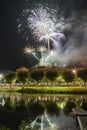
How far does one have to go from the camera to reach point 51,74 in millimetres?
104375

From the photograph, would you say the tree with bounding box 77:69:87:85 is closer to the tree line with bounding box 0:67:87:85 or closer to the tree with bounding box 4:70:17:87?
the tree line with bounding box 0:67:87:85

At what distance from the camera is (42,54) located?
11900 cm

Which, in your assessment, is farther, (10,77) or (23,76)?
(10,77)

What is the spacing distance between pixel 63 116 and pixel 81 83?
64916mm

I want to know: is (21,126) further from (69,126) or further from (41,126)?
(69,126)

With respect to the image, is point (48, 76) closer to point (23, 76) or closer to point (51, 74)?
point (51, 74)

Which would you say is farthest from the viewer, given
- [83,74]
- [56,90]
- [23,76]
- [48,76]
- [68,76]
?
[23,76]

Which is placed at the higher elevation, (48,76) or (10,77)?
(10,77)

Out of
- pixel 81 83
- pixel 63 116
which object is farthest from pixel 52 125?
pixel 81 83

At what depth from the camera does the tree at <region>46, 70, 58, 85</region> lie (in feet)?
342

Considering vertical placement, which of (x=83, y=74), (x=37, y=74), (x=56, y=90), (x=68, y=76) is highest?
(x=37, y=74)

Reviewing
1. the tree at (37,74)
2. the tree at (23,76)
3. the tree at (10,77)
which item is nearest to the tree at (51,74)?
the tree at (37,74)

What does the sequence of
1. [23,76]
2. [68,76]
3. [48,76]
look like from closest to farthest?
[68,76], [48,76], [23,76]

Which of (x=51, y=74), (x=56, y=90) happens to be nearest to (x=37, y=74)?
(x=51, y=74)
